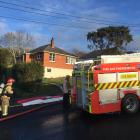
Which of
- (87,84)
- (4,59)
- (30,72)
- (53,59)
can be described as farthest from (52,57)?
(87,84)

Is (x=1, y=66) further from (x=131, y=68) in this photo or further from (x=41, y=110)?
(x=131, y=68)

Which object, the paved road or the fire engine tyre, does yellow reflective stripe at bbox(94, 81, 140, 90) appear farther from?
the paved road

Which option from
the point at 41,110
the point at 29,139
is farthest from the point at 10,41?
the point at 29,139

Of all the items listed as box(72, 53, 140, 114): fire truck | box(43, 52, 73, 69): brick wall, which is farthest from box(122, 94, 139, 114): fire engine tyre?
box(43, 52, 73, 69): brick wall

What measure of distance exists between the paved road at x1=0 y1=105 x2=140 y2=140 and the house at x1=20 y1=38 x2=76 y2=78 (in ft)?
152

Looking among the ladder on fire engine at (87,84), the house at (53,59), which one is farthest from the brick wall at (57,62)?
the ladder on fire engine at (87,84)

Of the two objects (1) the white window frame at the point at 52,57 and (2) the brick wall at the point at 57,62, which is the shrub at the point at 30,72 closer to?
(2) the brick wall at the point at 57,62

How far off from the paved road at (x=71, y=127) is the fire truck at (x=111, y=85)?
46 centimetres

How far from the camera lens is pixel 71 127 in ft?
40.5

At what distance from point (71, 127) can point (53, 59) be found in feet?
170

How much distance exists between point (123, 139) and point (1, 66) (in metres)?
32.6

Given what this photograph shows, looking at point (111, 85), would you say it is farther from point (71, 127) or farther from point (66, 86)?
point (66, 86)

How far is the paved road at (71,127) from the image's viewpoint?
10.9 m

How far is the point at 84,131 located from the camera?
11617 mm
